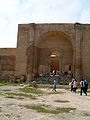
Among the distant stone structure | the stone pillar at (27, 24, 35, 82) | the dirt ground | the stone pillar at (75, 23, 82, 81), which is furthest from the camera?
the stone pillar at (27, 24, 35, 82)

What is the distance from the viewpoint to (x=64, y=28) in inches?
722

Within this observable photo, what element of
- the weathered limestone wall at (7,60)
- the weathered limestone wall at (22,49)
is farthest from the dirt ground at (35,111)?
the weathered limestone wall at (7,60)

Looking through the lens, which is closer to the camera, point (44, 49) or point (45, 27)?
point (45, 27)

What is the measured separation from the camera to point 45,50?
20016 millimetres

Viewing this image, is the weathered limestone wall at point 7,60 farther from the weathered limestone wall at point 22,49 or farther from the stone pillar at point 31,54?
the stone pillar at point 31,54

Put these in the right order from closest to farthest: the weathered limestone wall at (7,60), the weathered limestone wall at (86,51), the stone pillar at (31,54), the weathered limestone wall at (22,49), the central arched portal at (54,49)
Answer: the weathered limestone wall at (86,51), the stone pillar at (31,54), the weathered limestone wall at (22,49), the central arched portal at (54,49), the weathered limestone wall at (7,60)

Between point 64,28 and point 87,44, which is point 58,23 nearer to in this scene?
point 64,28

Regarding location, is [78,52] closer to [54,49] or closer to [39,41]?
[54,49]

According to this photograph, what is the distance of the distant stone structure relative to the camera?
692 inches

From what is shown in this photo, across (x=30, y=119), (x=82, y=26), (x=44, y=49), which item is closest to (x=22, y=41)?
(x=44, y=49)

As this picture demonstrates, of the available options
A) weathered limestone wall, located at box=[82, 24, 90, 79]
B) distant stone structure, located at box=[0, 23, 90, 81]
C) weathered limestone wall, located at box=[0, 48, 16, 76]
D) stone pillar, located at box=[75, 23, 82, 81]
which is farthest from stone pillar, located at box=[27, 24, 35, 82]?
weathered limestone wall, located at box=[82, 24, 90, 79]

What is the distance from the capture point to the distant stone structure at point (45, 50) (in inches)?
692

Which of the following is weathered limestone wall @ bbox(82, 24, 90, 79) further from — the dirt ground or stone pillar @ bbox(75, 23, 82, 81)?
the dirt ground

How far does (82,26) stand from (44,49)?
20.0 ft
